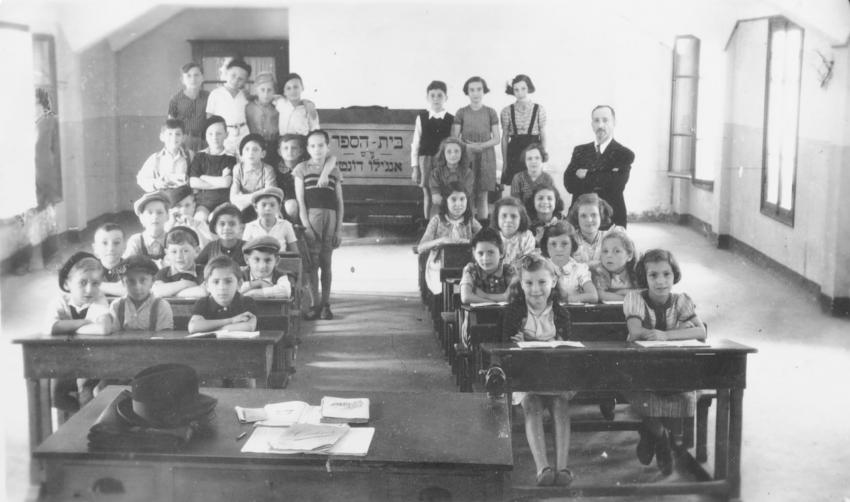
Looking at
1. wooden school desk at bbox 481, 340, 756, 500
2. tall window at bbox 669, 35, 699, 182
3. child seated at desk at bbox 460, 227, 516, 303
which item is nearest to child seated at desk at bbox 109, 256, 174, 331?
wooden school desk at bbox 481, 340, 756, 500

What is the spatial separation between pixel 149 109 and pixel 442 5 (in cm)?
273

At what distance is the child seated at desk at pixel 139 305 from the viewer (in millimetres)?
3385

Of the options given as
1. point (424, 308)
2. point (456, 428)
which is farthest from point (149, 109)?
point (456, 428)

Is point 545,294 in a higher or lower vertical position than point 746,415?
higher

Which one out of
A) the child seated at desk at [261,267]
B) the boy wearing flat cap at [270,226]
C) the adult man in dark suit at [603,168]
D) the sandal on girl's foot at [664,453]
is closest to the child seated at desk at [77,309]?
the child seated at desk at [261,267]

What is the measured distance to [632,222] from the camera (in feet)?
22.1

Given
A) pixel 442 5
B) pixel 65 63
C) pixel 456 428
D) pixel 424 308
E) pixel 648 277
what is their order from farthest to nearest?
1. pixel 442 5
2. pixel 424 308
3. pixel 648 277
4. pixel 65 63
5. pixel 456 428

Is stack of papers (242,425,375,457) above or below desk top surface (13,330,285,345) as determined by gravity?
below

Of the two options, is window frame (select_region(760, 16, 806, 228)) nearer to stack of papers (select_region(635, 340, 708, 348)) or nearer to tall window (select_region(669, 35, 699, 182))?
stack of papers (select_region(635, 340, 708, 348))

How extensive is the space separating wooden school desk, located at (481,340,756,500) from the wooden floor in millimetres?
200

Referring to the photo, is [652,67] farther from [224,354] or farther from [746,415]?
[224,354]

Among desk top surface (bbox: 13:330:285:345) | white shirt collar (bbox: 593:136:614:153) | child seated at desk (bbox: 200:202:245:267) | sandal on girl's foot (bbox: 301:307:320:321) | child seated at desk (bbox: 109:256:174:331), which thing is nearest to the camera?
desk top surface (bbox: 13:330:285:345)

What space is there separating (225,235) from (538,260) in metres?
1.88

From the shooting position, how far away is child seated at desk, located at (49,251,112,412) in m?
3.31
